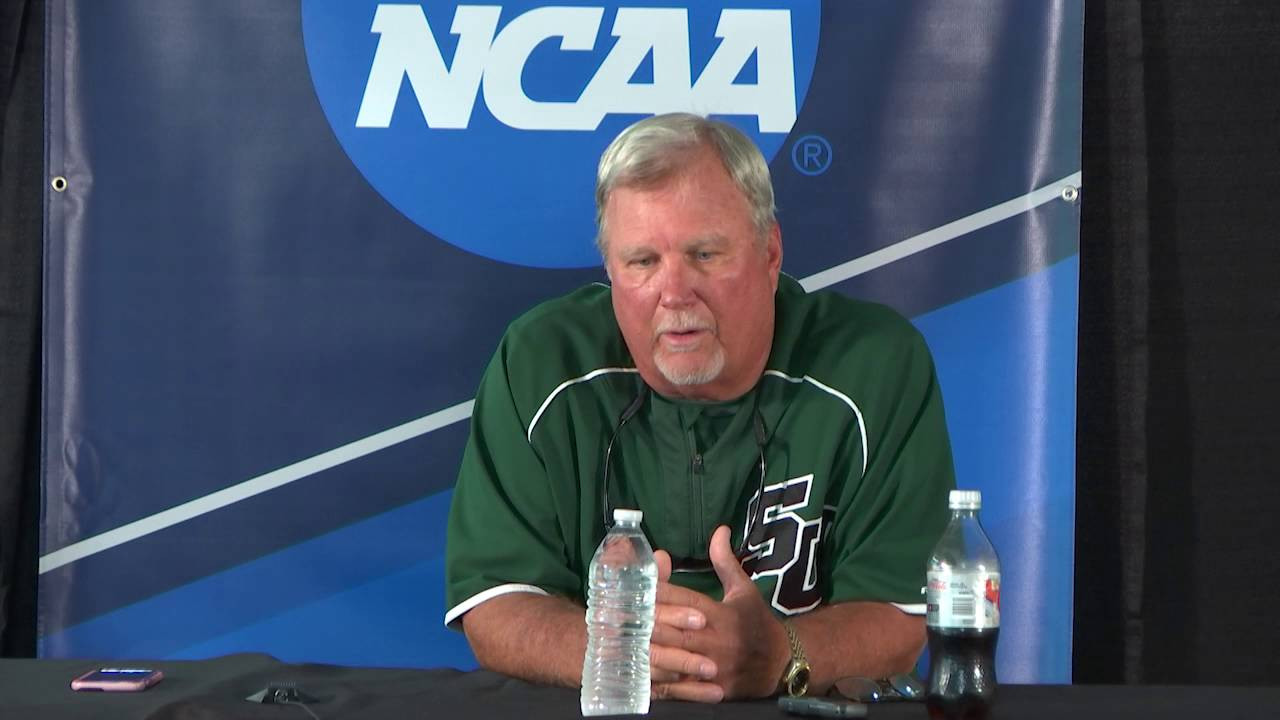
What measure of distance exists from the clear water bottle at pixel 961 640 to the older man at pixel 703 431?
0.46 meters

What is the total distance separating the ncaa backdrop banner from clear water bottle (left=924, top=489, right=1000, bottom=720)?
1.27m

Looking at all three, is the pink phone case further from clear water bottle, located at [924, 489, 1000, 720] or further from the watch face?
clear water bottle, located at [924, 489, 1000, 720]

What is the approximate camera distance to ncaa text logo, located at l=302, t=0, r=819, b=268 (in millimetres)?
2645

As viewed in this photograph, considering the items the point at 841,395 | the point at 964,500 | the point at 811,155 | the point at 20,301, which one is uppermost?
the point at 811,155

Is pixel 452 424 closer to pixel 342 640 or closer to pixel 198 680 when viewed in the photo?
pixel 342 640

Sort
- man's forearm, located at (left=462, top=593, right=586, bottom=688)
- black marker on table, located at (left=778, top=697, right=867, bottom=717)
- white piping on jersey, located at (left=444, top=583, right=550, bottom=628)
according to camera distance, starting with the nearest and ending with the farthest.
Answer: black marker on table, located at (left=778, top=697, right=867, bottom=717) < man's forearm, located at (left=462, top=593, right=586, bottom=688) < white piping on jersey, located at (left=444, top=583, right=550, bottom=628)

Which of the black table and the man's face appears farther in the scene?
the man's face

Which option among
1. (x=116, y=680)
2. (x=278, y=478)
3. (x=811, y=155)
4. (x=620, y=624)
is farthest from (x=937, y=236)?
(x=116, y=680)

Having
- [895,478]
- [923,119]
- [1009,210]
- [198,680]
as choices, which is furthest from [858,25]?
[198,680]

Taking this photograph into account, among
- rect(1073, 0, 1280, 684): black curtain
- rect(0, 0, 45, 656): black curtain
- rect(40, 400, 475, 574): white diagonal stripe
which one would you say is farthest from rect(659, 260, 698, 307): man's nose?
rect(0, 0, 45, 656): black curtain

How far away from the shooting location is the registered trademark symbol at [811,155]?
2.66m

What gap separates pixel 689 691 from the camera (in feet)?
4.86

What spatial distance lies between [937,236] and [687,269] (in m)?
0.87

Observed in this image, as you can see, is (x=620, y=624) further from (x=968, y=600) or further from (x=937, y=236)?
(x=937, y=236)
